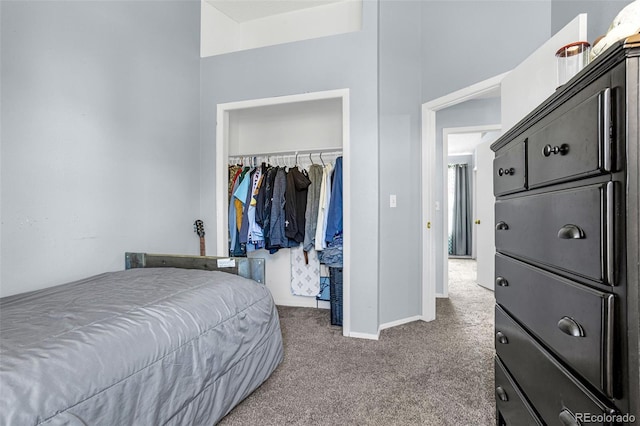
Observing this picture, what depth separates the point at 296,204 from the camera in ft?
9.66

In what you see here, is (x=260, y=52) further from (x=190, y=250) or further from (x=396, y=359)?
(x=396, y=359)

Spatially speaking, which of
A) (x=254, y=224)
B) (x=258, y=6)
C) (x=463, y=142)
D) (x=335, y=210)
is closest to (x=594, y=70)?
(x=335, y=210)

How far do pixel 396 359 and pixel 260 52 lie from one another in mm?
2745

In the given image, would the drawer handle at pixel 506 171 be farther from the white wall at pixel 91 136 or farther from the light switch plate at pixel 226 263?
the white wall at pixel 91 136

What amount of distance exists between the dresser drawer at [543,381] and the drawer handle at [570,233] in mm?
317

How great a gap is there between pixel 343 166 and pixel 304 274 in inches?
52.1

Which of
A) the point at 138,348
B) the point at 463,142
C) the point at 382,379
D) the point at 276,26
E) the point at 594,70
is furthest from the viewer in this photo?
the point at 463,142

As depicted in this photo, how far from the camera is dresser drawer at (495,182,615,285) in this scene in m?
0.57

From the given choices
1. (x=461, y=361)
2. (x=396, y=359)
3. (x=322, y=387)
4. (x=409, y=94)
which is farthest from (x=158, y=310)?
(x=409, y=94)

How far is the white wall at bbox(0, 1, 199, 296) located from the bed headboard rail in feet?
0.55

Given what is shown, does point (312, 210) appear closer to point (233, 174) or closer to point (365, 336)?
point (233, 174)

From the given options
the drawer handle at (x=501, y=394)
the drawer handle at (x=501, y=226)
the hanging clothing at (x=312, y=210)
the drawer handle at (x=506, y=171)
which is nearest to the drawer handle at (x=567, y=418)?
the drawer handle at (x=501, y=394)

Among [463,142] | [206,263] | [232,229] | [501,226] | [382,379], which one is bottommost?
[382,379]

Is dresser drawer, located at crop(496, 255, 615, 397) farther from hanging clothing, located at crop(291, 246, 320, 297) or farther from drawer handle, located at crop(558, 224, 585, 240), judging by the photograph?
hanging clothing, located at crop(291, 246, 320, 297)
